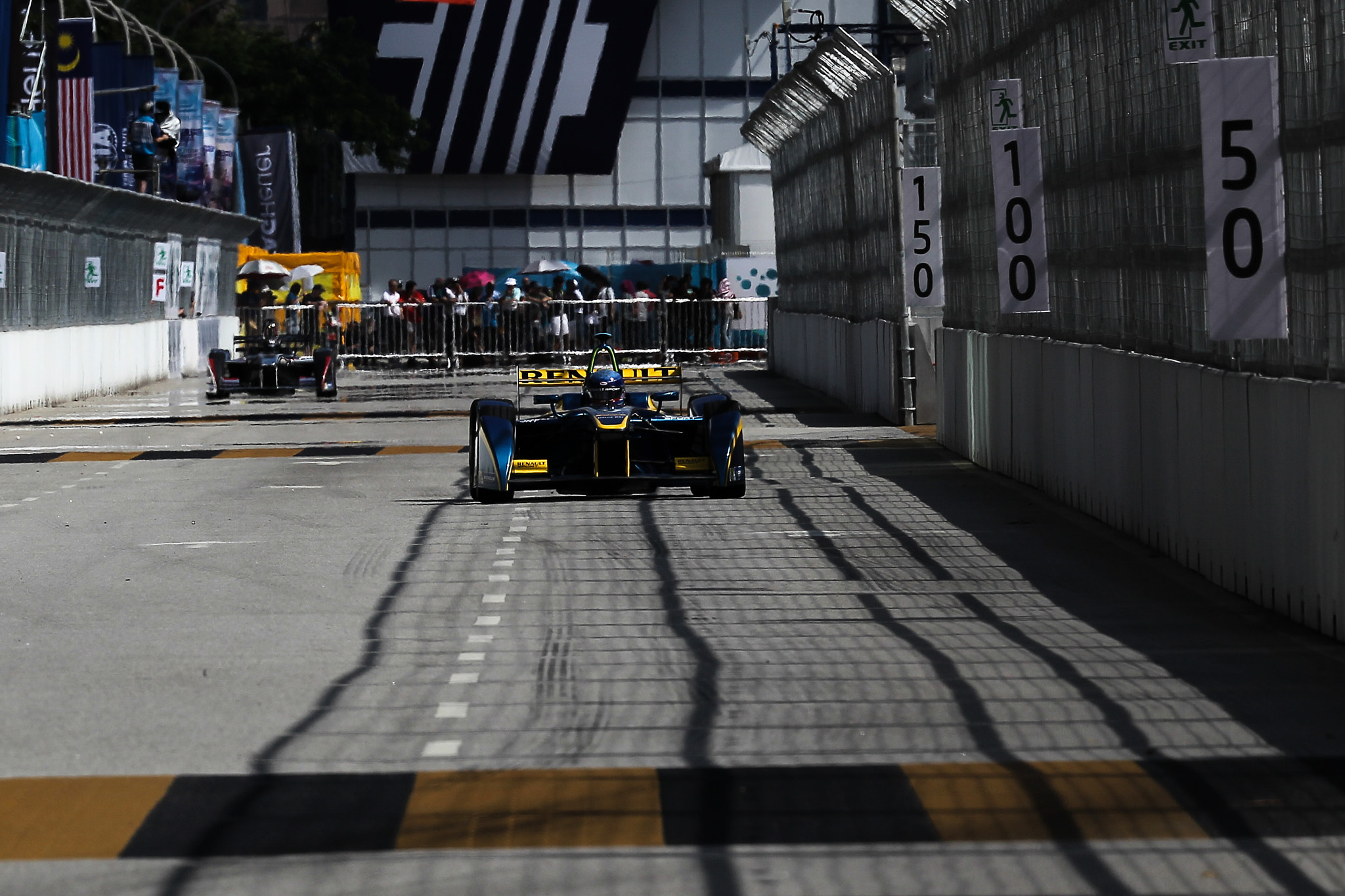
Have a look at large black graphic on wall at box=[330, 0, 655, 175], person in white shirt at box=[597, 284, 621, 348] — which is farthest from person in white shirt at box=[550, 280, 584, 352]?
large black graphic on wall at box=[330, 0, 655, 175]

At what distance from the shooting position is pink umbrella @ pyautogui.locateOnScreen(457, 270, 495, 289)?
50.2m

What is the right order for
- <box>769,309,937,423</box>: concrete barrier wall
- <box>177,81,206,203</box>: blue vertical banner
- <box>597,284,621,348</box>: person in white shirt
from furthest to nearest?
<box>597,284,621,348</box>: person in white shirt → <box>177,81,206,203</box>: blue vertical banner → <box>769,309,937,423</box>: concrete barrier wall

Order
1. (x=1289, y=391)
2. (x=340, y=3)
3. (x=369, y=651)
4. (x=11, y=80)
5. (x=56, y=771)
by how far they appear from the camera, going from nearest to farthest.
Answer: (x=56, y=771)
(x=369, y=651)
(x=1289, y=391)
(x=11, y=80)
(x=340, y=3)

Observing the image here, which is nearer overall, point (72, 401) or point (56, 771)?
point (56, 771)

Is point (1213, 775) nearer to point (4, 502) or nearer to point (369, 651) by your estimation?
point (369, 651)

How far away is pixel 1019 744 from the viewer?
6.33 meters

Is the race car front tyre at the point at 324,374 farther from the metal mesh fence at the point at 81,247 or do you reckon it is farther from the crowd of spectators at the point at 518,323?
the crowd of spectators at the point at 518,323

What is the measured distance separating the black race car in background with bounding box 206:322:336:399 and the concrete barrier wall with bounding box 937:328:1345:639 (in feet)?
49.9

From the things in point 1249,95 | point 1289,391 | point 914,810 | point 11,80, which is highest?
point 11,80

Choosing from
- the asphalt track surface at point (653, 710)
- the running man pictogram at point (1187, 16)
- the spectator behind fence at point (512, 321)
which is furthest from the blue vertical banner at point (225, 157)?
the running man pictogram at point (1187, 16)

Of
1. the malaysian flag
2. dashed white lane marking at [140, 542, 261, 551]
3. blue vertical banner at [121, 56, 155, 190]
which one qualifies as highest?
blue vertical banner at [121, 56, 155, 190]

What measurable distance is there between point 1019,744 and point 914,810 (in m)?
0.87

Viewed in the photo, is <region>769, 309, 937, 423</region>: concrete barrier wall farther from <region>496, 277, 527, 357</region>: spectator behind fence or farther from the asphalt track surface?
the asphalt track surface

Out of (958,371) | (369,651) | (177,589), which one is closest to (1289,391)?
(369,651)
